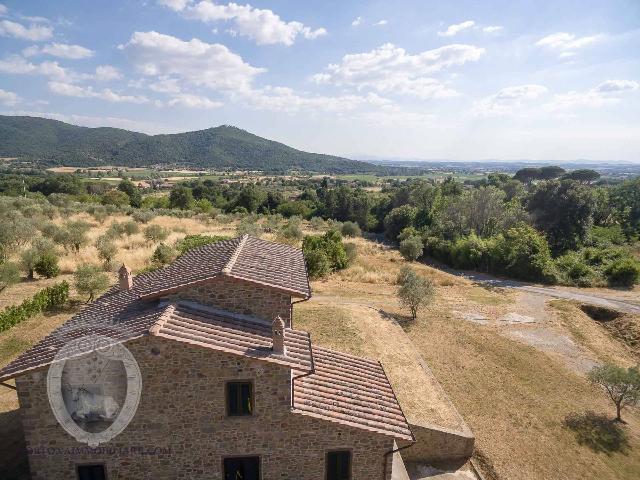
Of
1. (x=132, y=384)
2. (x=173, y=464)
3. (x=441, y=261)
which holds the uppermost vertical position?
(x=132, y=384)

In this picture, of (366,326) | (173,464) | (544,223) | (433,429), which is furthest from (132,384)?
(544,223)

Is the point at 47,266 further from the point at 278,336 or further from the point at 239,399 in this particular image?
the point at 278,336

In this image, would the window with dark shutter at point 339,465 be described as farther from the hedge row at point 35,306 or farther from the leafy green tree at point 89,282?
the leafy green tree at point 89,282

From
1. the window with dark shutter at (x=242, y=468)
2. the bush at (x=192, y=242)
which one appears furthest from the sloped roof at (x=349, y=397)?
the bush at (x=192, y=242)

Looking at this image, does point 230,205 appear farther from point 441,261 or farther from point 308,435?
point 308,435

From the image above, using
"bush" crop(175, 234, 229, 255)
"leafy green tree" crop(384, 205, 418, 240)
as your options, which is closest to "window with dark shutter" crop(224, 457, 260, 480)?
"bush" crop(175, 234, 229, 255)

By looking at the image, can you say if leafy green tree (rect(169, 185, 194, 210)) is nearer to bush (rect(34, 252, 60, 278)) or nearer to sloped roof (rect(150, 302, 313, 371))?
bush (rect(34, 252, 60, 278))

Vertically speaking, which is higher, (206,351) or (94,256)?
(206,351)
